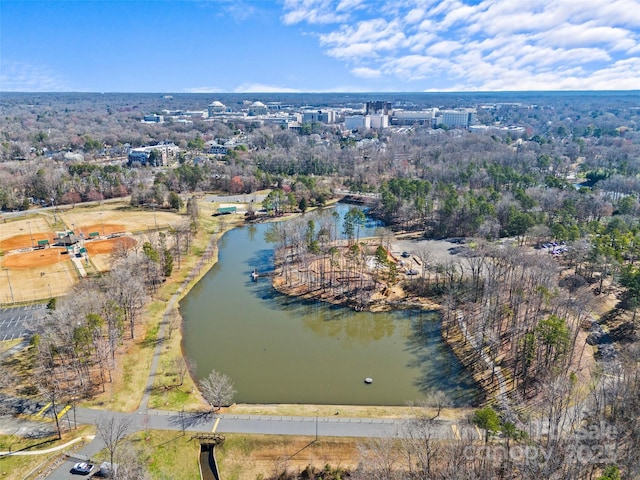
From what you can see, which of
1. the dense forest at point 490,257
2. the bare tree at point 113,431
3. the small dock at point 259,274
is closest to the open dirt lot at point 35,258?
the dense forest at point 490,257

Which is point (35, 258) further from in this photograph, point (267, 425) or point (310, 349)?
point (267, 425)

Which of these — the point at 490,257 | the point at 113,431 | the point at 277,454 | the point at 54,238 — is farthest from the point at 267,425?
the point at 54,238

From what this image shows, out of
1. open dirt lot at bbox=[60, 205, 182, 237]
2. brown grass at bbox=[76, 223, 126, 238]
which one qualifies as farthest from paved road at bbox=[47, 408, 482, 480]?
open dirt lot at bbox=[60, 205, 182, 237]

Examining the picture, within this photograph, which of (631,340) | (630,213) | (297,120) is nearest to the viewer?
(631,340)

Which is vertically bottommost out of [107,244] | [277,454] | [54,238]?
[277,454]

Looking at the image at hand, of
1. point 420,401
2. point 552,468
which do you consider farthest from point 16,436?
point 552,468

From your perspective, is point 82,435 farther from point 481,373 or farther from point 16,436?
point 481,373
